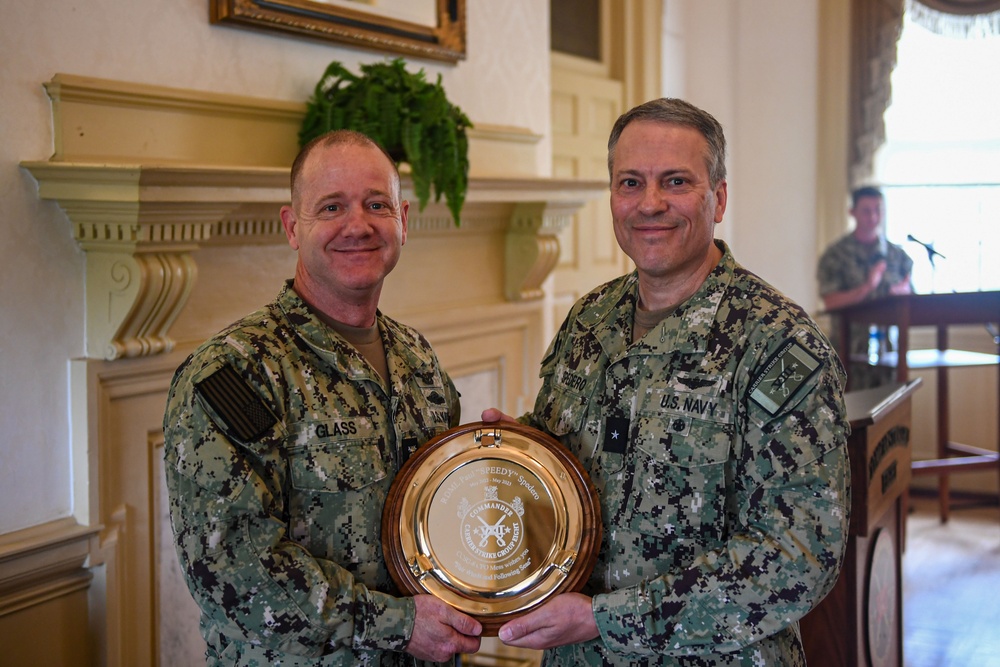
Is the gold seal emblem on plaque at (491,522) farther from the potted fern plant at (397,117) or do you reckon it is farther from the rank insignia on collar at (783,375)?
the potted fern plant at (397,117)

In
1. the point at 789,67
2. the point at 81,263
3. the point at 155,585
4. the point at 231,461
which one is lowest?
the point at 155,585

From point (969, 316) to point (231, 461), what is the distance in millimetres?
4018

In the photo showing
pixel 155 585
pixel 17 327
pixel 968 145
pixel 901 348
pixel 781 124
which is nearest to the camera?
pixel 17 327

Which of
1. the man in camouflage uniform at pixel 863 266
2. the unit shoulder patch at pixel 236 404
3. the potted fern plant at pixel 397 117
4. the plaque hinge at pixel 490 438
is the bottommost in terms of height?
the plaque hinge at pixel 490 438

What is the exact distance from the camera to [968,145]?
5.76m

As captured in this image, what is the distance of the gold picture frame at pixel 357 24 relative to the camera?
250 cm

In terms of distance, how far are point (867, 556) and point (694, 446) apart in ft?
3.19

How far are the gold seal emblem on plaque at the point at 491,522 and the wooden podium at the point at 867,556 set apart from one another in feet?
2.65

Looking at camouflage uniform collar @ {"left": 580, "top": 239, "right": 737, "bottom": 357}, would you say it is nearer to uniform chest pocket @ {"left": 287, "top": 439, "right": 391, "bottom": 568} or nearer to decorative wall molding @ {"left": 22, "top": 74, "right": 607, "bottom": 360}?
uniform chest pocket @ {"left": 287, "top": 439, "right": 391, "bottom": 568}

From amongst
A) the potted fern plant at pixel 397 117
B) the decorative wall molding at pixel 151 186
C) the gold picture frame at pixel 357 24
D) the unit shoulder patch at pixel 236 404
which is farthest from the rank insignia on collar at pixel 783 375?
the gold picture frame at pixel 357 24

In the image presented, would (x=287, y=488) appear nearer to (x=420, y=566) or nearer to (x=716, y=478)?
(x=420, y=566)

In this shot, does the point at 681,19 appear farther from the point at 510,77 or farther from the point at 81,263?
the point at 81,263

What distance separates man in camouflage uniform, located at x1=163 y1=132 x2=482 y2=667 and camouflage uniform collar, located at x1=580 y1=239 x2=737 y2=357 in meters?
0.35

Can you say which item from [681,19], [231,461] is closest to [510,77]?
[231,461]
